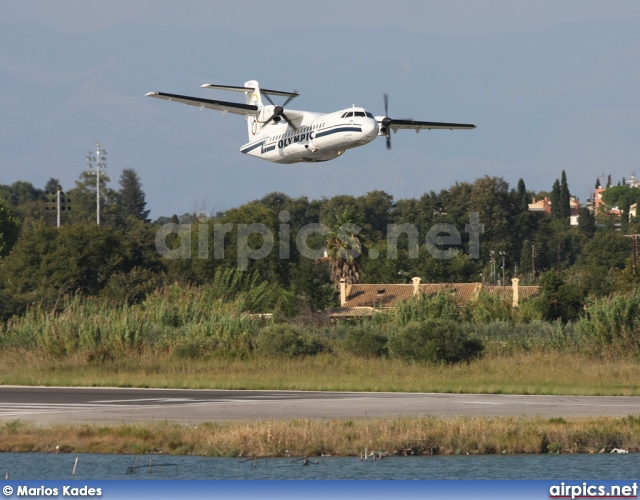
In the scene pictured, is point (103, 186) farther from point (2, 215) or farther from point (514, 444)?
point (514, 444)

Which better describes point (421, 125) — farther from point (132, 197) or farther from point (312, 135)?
point (132, 197)

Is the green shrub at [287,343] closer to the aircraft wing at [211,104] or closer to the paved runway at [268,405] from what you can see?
the paved runway at [268,405]

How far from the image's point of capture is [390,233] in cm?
12600

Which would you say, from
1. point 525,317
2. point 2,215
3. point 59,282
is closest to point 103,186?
point 2,215

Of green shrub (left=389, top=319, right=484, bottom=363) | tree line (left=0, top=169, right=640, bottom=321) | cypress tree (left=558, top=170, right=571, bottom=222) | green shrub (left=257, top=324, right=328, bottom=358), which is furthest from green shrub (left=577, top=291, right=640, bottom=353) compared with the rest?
cypress tree (left=558, top=170, right=571, bottom=222)

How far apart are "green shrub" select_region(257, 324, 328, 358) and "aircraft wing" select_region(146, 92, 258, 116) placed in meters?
16.3

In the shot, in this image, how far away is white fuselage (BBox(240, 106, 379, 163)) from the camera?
4750cm

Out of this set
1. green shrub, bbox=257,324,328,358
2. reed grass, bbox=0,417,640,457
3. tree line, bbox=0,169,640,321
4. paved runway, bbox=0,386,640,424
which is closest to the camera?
reed grass, bbox=0,417,640,457

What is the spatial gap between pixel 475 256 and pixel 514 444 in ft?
344

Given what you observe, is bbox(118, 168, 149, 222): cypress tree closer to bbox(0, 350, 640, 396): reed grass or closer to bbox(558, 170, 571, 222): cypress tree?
bbox(558, 170, 571, 222): cypress tree

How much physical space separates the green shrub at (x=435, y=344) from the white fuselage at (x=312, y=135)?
11.0m

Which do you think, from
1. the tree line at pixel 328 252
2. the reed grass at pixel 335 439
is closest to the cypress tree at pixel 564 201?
the tree line at pixel 328 252

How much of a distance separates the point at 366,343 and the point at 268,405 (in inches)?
494

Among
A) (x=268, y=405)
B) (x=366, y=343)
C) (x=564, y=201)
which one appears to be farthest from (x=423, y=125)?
(x=564, y=201)
